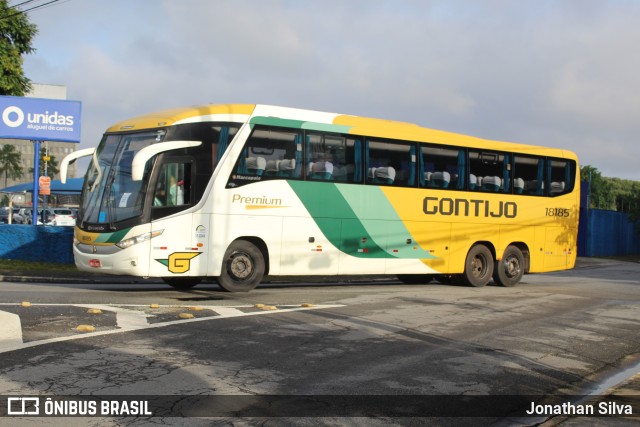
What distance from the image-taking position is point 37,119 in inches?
1159

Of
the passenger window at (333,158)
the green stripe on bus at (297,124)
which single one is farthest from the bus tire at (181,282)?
the green stripe on bus at (297,124)

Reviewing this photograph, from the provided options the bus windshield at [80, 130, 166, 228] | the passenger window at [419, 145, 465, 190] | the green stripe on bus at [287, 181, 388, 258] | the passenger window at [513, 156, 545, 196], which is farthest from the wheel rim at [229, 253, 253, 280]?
the passenger window at [513, 156, 545, 196]

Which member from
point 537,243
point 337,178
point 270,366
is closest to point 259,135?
point 337,178

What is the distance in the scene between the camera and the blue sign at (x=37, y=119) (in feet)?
95.3

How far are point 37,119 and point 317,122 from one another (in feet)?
56.8

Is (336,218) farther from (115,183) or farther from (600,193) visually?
(600,193)

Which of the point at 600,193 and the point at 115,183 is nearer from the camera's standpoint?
the point at 115,183

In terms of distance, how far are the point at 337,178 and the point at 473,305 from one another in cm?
465

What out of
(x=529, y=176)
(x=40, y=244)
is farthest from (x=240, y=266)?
(x=40, y=244)

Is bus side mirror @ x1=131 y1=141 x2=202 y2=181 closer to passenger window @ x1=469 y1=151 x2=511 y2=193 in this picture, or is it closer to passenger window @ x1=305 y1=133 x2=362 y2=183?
passenger window @ x1=305 y1=133 x2=362 y2=183

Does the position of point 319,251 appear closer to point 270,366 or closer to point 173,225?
point 173,225

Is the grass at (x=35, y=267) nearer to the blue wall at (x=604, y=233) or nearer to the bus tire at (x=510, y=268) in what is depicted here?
the bus tire at (x=510, y=268)

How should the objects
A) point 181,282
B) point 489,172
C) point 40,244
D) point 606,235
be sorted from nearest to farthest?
point 181,282 < point 489,172 < point 40,244 < point 606,235

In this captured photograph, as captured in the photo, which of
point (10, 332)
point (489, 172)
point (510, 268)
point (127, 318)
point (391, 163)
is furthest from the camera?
point (510, 268)
